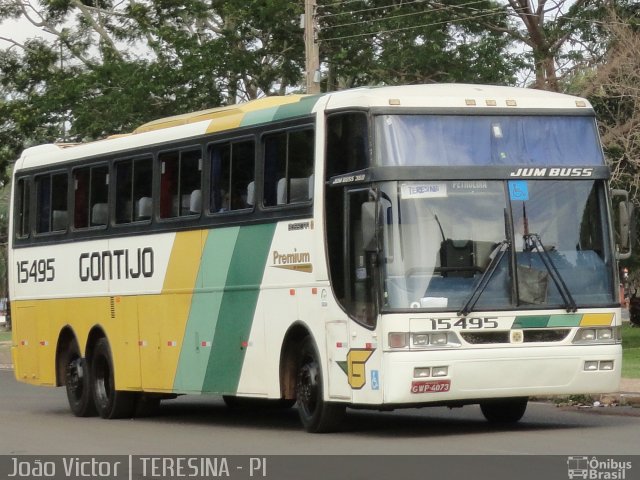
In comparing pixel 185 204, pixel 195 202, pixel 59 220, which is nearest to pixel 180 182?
pixel 185 204

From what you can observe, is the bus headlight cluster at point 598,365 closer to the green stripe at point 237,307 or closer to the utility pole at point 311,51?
the green stripe at point 237,307

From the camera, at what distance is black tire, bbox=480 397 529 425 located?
16.6 m

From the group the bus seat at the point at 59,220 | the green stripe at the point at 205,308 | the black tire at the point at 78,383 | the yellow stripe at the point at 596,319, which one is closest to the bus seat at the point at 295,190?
the green stripe at the point at 205,308

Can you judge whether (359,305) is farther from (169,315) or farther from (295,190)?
(169,315)

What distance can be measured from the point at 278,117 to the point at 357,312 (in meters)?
2.55

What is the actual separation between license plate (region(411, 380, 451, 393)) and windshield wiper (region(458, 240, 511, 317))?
66 centimetres

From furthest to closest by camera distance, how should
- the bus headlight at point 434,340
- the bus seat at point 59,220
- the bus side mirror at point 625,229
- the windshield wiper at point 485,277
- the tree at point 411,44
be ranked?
the tree at point 411,44 → the bus seat at point 59,220 → the bus side mirror at point 625,229 → the windshield wiper at point 485,277 → the bus headlight at point 434,340

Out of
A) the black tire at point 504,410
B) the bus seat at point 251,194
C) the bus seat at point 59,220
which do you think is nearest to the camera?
the black tire at point 504,410

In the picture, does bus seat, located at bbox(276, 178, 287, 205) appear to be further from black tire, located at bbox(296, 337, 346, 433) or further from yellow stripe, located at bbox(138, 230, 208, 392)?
yellow stripe, located at bbox(138, 230, 208, 392)

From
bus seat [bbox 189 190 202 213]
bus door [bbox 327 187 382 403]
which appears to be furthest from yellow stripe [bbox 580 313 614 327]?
bus seat [bbox 189 190 202 213]

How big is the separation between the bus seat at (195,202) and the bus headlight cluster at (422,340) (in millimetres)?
4156

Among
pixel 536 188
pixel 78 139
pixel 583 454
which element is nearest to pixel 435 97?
pixel 536 188

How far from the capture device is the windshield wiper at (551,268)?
15141mm

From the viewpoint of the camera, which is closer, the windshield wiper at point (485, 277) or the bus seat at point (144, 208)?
the windshield wiper at point (485, 277)
